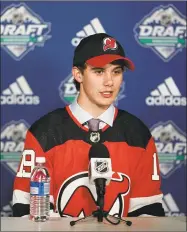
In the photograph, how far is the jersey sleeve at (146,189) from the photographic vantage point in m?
1.76

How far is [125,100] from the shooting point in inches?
102

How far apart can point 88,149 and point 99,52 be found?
14.1 inches

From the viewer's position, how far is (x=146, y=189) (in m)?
1.79

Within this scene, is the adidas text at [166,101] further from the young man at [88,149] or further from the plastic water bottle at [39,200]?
the plastic water bottle at [39,200]

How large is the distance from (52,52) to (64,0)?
28 centimetres

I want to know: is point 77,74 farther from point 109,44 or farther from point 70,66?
point 70,66

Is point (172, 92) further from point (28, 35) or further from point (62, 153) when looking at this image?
point (62, 153)

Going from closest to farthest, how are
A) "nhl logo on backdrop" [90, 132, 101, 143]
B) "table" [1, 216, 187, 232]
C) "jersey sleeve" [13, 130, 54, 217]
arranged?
"table" [1, 216, 187, 232], "jersey sleeve" [13, 130, 54, 217], "nhl logo on backdrop" [90, 132, 101, 143]

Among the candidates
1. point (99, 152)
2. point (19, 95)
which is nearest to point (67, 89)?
point (19, 95)

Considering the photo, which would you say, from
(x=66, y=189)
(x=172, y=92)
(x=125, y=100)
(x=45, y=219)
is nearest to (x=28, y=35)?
(x=125, y=100)

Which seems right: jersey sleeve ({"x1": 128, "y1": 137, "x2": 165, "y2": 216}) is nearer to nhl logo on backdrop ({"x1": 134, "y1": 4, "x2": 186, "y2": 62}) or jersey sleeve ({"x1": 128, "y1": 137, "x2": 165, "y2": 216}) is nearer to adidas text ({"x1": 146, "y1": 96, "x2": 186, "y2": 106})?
adidas text ({"x1": 146, "y1": 96, "x2": 186, "y2": 106})

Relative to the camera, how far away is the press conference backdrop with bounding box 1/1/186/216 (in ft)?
8.32

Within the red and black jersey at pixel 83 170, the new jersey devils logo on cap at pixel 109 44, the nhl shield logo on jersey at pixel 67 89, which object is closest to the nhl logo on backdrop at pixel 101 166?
the red and black jersey at pixel 83 170

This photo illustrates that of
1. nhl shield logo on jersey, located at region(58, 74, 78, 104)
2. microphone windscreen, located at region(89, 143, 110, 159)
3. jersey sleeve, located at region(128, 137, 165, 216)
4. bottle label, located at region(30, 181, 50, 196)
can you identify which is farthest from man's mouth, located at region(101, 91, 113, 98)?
nhl shield logo on jersey, located at region(58, 74, 78, 104)
